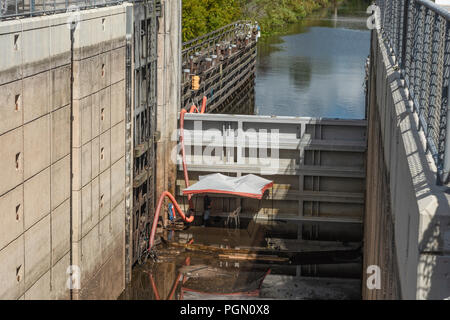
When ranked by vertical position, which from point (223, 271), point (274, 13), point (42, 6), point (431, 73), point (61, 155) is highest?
point (42, 6)

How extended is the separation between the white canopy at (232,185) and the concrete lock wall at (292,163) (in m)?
0.62

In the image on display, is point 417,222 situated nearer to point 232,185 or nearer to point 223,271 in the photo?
point 223,271

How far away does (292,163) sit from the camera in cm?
2119

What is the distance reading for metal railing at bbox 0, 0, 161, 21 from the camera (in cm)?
1108

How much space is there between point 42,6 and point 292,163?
30.8 ft

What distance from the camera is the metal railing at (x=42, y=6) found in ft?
36.4

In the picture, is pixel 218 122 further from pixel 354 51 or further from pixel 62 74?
pixel 354 51

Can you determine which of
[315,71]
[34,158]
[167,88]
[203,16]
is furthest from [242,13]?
[34,158]

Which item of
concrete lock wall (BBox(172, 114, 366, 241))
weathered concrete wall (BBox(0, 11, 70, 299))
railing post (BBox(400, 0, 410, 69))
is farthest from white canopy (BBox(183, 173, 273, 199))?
railing post (BBox(400, 0, 410, 69))

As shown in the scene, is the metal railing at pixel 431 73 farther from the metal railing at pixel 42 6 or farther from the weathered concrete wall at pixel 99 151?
the weathered concrete wall at pixel 99 151

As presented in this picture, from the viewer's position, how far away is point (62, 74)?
1255 cm

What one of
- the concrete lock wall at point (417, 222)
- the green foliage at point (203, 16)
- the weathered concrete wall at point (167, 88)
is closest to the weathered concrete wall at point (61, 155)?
the weathered concrete wall at point (167, 88)

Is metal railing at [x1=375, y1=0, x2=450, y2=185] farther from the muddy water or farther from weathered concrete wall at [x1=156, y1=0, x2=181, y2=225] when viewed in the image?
weathered concrete wall at [x1=156, y1=0, x2=181, y2=225]
